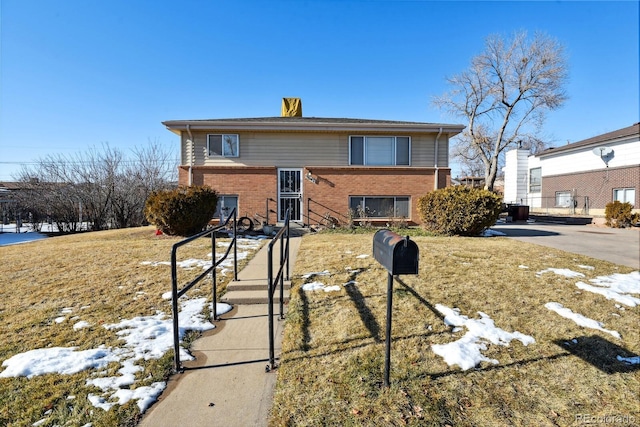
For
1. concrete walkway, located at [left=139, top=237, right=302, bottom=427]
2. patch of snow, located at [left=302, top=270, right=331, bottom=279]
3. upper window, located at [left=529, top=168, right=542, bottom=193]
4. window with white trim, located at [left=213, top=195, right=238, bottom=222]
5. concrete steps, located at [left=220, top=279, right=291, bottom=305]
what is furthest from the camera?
upper window, located at [left=529, top=168, right=542, bottom=193]

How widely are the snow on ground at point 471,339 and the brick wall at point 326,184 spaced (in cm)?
921

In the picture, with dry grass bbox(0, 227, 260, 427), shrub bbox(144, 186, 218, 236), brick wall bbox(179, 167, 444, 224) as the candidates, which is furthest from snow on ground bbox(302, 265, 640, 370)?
brick wall bbox(179, 167, 444, 224)

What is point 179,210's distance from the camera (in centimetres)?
923

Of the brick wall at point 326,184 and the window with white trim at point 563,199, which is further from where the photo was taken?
the window with white trim at point 563,199

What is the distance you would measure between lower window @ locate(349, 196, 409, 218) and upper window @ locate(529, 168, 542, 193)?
18302 mm

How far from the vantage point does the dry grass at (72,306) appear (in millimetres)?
2197

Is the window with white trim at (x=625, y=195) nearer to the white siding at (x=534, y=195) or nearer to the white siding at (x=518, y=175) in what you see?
the white siding at (x=534, y=195)

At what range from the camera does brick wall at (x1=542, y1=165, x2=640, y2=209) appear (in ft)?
57.1

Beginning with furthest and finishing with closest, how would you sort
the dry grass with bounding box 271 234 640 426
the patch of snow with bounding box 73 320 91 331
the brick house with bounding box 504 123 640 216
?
the brick house with bounding box 504 123 640 216
the patch of snow with bounding box 73 320 91 331
the dry grass with bounding box 271 234 640 426

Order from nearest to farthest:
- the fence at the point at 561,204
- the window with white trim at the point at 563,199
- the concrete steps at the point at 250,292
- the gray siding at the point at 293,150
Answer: the concrete steps at the point at 250,292
the gray siding at the point at 293,150
the fence at the point at 561,204
the window with white trim at the point at 563,199

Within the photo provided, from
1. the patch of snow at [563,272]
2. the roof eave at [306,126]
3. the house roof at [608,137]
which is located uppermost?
the house roof at [608,137]

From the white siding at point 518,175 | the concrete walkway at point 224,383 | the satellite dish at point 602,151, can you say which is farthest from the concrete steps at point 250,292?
the white siding at point 518,175

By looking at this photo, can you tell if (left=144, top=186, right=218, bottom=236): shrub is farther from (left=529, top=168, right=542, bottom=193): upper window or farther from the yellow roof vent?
(left=529, top=168, right=542, bottom=193): upper window

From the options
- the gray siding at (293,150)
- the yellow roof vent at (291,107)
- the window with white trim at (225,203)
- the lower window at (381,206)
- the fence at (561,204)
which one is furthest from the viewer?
the fence at (561,204)
